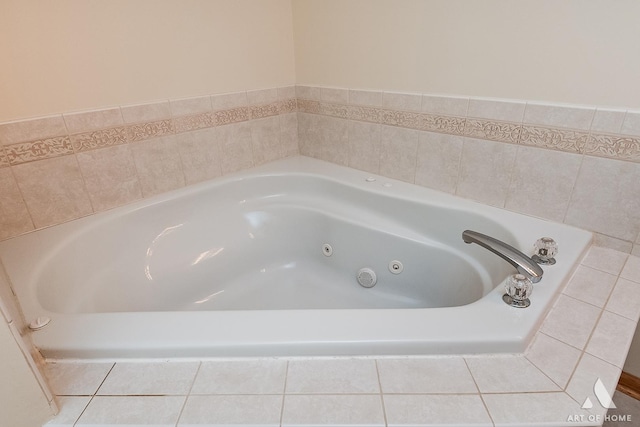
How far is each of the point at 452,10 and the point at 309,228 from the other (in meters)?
1.06

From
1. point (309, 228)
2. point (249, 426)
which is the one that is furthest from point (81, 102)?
point (249, 426)

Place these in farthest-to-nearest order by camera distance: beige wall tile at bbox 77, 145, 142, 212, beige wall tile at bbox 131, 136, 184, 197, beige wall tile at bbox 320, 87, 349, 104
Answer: beige wall tile at bbox 320, 87, 349, 104 → beige wall tile at bbox 131, 136, 184, 197 → beige wall tile at bbox 77, 145, 142, 212

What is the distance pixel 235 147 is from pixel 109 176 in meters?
0.57

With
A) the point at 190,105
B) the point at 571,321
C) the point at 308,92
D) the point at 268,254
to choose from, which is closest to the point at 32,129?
the point at 190,105

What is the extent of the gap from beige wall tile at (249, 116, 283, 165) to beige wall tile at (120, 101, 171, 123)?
414 millimetres

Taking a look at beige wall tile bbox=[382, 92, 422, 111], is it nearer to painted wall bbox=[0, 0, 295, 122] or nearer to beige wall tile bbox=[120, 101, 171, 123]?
painted wall bbox=[0, 0, 295, 122]

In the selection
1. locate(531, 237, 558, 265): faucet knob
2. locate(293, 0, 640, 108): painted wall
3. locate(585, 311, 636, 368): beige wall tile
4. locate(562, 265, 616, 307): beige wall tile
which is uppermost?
locate(293, 0, 640, 108): painted wall

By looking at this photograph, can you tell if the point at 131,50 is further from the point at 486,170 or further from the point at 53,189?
the point at 486,170

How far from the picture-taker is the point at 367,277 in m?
1.60

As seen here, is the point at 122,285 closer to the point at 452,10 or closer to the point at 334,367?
the point at 334,367

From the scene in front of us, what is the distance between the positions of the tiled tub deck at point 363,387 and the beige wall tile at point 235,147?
3.58 feet

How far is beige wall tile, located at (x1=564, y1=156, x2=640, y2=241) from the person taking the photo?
107 cm

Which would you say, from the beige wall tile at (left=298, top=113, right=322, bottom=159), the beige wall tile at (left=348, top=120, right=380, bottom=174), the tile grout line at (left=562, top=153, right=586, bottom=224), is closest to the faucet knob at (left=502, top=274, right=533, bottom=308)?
the tile grout line at (left=562, top=153, right=586, bottom=224)

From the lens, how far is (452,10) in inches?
48.8
